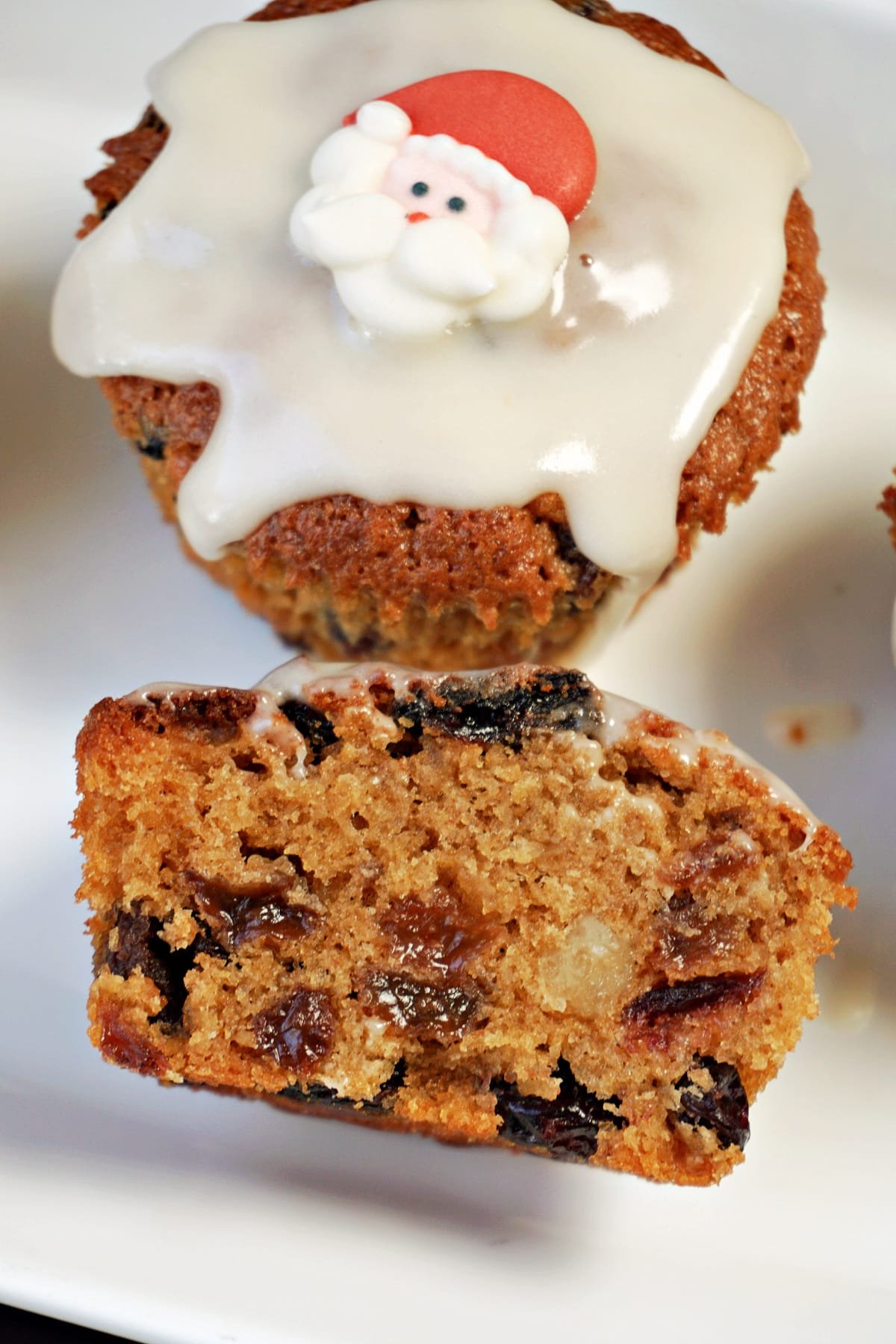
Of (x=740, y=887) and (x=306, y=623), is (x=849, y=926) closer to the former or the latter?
(x=740, y=887)

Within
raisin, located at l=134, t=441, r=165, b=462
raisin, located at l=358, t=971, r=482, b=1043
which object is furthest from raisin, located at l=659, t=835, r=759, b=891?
raisin, located at l=134, t=441, r=165, b=462

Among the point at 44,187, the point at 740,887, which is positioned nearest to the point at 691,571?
the point at 740,887

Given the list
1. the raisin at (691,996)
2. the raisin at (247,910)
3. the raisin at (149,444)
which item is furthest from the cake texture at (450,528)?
the raisin at (691,996)

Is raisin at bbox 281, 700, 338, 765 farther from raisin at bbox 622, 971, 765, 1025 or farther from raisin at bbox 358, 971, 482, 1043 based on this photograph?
raisin at bbox 622, 971, 765, 1025

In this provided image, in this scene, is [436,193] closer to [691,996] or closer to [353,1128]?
[691,996]

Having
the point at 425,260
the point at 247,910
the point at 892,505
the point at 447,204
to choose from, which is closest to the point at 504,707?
the point at 247,910
